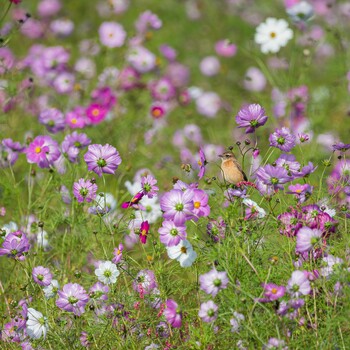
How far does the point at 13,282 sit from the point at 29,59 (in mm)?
2415

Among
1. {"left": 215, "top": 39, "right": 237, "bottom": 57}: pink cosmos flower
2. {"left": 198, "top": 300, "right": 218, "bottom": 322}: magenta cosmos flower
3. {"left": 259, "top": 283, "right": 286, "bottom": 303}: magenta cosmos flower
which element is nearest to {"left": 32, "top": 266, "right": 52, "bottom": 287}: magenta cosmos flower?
{"left": 198, "top": 300, "right": 218, "bottom": 322}: magenta cosmos flower

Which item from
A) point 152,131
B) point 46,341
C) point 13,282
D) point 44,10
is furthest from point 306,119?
point 44,10

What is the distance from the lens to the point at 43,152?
121 inches

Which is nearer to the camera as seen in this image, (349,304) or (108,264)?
(349,304)

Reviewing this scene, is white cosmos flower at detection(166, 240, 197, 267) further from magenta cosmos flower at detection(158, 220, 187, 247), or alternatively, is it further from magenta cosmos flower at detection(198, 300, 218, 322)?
magenta cosmos flower at detection(198, 300, 218, 322)

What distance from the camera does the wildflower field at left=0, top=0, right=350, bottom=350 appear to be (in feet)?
7.22

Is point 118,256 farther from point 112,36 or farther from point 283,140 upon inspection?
point 112,36

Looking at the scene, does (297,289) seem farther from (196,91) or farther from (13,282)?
(196,91)

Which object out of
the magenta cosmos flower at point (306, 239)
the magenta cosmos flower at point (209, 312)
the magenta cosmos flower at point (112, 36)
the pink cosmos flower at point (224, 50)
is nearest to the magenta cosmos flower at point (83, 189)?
the magenta cosmos flower at point (209, 312)

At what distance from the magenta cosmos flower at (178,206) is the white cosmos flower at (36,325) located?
504 mm

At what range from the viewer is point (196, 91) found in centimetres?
564

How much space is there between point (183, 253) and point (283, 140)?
48 centimetres

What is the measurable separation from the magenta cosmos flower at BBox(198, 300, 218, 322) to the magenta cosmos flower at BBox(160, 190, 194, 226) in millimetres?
245

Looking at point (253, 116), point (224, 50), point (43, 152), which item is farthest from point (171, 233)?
point (224, 50)
